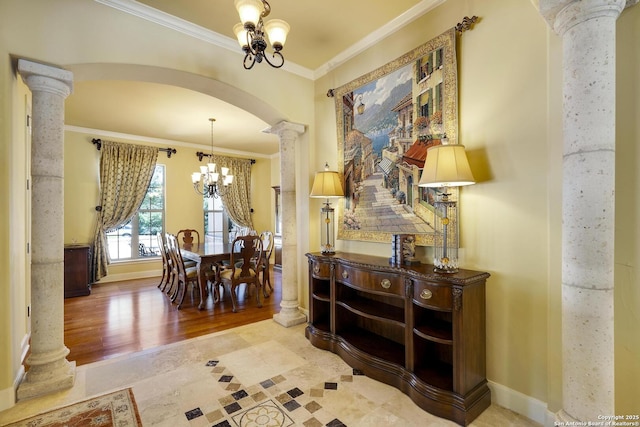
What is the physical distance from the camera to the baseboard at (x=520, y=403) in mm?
1869

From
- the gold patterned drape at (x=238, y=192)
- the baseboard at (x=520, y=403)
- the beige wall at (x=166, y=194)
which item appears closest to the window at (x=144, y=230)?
the beige wall at (x=166, y=194)

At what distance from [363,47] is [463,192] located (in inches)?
72.4

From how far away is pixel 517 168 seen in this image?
1.97 meters

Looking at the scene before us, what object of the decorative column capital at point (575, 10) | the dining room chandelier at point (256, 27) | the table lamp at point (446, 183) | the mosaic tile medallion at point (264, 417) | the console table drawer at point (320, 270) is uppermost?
the dining room chandelier at point (256, 27)

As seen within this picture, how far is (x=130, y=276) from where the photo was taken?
6207 mm

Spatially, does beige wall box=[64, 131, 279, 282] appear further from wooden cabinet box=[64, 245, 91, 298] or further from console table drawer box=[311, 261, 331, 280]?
console table drawer box=[311, 261, 331, 280]

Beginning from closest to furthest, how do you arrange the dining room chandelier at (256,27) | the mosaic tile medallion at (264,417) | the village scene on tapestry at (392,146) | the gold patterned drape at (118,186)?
the dining room chandelier at (256,27)
the mosaic tile medallion at (264,417)
the village scene on tapestry at (392,146)
the gold patterned drape at (118,186)

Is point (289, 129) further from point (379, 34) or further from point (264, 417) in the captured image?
point (264, 417)

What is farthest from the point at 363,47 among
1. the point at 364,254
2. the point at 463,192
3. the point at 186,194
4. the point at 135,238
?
the point at 135,238

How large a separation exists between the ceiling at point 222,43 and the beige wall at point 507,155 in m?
0.22

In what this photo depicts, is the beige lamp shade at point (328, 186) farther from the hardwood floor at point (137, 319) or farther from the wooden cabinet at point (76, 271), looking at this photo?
the wooden cabinet at point (76, 271)

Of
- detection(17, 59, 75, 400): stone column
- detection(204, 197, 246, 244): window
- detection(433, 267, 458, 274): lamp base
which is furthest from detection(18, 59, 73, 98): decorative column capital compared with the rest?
detection(204, 197, 246, 244): window

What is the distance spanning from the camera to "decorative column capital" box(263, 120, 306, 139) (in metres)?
3.57

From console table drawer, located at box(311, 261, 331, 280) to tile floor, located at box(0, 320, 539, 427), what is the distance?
71 cm
